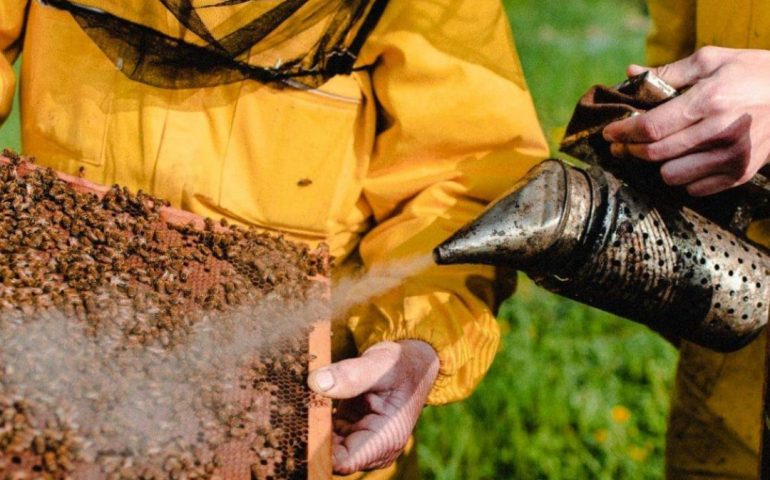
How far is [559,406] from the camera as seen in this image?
4.58 meters

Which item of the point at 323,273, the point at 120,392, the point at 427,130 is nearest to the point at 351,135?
the point at 427,130

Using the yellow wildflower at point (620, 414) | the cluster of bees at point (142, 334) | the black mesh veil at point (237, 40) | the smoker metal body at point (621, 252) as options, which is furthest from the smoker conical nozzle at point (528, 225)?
the yellow wildflower at point (620, 414)

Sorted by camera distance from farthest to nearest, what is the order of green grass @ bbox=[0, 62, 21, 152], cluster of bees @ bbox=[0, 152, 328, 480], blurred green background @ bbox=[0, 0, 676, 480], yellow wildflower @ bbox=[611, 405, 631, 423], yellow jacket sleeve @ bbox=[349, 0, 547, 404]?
green grass @ bbox=[0, 62, 21, 152]
yellow wildflower @ bbox=[611, 405, 631, 423]
blurred green background @ bbox=[0, 0, 676, 480]
yellow jacket sleeve @ bbox=[349, 0, 547, 404]
cluster of bees @ bbox=[0, 152, 328, 480]

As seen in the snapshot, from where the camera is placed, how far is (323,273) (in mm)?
2551

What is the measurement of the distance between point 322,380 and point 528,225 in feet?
2.14

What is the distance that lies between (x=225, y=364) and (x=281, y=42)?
0.91m

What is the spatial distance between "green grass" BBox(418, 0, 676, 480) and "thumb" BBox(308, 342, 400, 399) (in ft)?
6.34

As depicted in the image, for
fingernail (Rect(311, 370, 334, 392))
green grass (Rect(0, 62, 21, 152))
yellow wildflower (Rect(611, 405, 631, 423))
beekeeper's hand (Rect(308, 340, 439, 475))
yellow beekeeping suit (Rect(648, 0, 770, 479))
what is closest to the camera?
fingernail (Rect(311, 370, 334, 392))

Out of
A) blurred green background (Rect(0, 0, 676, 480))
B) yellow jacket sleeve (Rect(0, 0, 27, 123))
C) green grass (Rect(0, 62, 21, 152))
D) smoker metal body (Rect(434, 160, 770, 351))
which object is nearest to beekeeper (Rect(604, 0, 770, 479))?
smoker metal body (Rect(434, 160, 770, 351))

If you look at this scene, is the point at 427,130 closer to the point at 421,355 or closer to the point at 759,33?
the point at 421,355

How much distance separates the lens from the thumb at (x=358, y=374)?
7.13 ft

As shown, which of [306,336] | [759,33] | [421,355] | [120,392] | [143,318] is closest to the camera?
[120,392]

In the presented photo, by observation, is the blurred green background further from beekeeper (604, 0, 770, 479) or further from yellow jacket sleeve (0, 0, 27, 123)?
yellow jacket sleeve (0, 0, 27, 123)

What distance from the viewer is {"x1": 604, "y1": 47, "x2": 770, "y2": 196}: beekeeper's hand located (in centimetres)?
222
